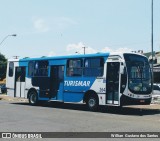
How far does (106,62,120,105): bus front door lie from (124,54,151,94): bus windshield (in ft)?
2.05

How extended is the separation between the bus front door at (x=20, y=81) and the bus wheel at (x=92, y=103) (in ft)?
21.5

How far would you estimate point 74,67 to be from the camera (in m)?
21.4

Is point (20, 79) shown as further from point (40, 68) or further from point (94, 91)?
point (94, 91)

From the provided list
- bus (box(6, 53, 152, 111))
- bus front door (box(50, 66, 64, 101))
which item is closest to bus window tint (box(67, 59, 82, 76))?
bus (box(6, 53, 152, 111))

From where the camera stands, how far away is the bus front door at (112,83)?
61.9 feet

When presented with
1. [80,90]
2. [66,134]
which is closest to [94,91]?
[80,90]

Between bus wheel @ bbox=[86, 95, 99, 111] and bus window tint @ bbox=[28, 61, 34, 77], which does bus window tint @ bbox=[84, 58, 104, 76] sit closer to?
bus wheel @ bbox=[86, 95, 99, 111]

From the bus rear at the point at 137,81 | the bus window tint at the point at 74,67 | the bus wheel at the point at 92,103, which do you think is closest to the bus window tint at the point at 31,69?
the bus window tint at the point at 74,67

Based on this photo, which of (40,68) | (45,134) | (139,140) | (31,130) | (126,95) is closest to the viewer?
(139,140)

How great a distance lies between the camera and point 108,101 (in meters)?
19.2

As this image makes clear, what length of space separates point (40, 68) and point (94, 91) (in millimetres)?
5318

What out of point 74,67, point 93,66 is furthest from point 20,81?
point 93,66

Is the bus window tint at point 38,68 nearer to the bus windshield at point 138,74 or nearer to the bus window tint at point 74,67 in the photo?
the bus window tint at point 74,67

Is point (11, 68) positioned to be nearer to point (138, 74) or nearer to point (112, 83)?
point (112, 83)
